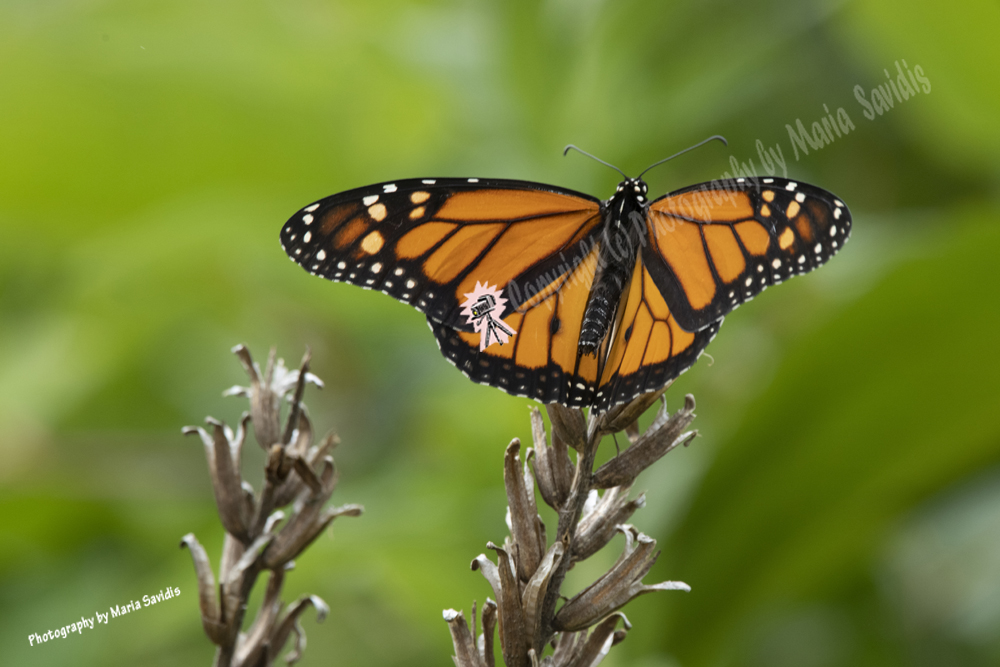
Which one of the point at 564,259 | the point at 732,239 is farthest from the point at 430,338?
the point at 732,239

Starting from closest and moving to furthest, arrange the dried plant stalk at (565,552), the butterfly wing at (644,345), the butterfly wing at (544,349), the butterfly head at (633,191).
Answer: the dried plant stalk at (565,552) < the butterfly wing at (644,345) < the butterfly wing at (544,349) < the butterfly head at (633,191)

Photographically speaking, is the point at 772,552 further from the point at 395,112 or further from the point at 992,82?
the point at 395,112

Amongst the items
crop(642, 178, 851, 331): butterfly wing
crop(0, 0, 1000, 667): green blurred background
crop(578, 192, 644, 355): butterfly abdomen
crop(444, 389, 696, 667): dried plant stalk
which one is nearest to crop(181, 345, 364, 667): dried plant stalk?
crop(444, 389, 696, 667): dried plant stalk

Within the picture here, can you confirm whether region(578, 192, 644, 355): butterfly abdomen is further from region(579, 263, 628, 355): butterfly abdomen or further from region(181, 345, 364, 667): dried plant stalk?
region(181, 345, 364, 667): dried plant stalk

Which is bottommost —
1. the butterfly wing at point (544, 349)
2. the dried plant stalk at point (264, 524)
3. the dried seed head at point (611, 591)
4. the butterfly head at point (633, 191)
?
the dried seed head at point (611, 591)

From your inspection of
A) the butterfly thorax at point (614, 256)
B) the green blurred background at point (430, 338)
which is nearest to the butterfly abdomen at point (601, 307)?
the butterfly thorax at point (614, 256)

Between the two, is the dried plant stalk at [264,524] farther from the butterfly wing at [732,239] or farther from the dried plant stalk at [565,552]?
the butterfly wing at [732,239]

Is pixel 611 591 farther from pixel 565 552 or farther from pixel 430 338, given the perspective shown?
pixel 430 338
